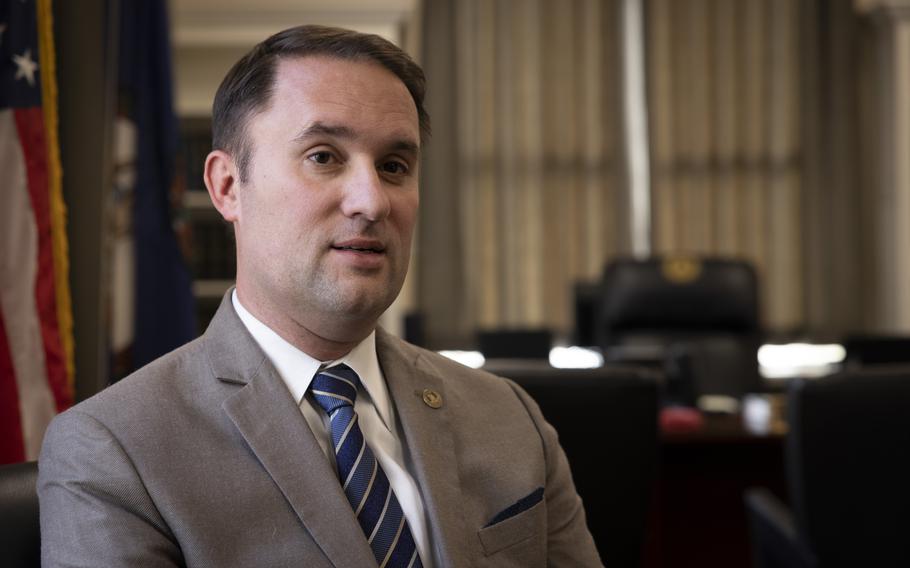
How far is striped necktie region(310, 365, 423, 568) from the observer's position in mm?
1227

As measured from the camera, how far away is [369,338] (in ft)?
4.66

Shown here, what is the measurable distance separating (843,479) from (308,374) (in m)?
1.42

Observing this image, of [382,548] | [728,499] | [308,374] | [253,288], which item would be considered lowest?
[728,499]

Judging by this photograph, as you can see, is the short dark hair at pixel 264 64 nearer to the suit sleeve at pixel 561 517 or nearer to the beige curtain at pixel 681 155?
the suit sleeve at pixel 561 517

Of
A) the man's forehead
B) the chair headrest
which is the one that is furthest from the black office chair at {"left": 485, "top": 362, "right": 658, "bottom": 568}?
the chair headrest

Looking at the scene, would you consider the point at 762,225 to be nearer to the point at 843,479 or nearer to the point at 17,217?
the point at 843,479

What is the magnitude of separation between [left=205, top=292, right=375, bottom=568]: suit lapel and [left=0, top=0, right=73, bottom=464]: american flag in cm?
80

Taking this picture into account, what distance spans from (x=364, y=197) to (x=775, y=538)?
5.84ft

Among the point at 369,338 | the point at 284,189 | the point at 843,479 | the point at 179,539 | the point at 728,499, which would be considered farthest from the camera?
the point at 728,499

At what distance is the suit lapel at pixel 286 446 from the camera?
1.17 m

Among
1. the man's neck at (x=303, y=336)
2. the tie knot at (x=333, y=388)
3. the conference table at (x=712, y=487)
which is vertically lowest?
the conference table at (x=712, y=487)

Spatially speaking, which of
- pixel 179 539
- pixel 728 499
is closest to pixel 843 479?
pixel 728 499

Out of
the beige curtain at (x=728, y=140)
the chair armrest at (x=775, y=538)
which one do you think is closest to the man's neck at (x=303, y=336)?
the chair armrest at (x=775, y=538)

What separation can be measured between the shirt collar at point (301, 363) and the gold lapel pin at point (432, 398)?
5cm
